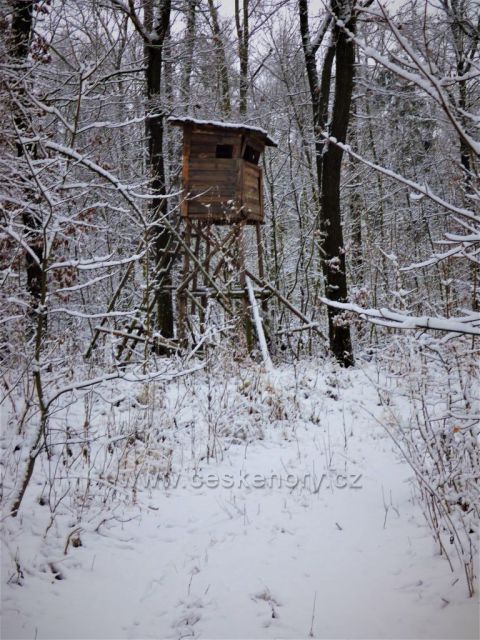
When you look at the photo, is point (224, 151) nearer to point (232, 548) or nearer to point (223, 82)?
point (223, 82)

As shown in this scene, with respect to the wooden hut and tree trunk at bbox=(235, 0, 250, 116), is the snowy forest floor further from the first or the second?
tree trunk at bbox=(235, 0, 250, 116)

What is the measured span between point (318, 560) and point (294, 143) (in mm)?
13109

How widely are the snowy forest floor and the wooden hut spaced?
5586 millimetres

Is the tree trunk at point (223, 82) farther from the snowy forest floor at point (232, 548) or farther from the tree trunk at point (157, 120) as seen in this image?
the snowy forest floor at point (232, 548)

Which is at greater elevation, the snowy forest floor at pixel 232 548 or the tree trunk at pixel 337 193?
the tree trunk at pixel 337 193

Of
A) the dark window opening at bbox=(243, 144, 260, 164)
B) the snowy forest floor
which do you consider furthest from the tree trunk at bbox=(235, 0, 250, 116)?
the snowy forest floor

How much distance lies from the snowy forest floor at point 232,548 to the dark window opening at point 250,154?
278 inches

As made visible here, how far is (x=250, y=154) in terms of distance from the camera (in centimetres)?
1029

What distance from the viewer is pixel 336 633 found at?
219 cm

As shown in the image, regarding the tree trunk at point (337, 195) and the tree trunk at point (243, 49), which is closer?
the tree trunk at point (337, 195)

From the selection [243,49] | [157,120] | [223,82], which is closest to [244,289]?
[157,120]

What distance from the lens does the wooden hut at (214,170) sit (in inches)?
364

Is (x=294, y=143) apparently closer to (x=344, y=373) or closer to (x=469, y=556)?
(x=344, y=373)

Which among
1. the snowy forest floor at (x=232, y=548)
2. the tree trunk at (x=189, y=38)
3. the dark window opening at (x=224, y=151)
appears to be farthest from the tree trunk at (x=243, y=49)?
the snowy forest floor at (x=232, y=548)
